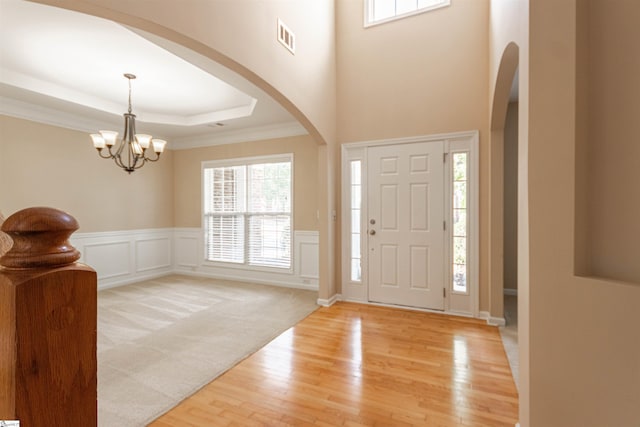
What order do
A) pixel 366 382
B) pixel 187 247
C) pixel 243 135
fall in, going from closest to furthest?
pixel 366 382, pixel 243 135, pixel 187 247

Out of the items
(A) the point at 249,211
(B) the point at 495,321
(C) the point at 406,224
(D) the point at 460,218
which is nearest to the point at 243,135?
(A) the point at 249,211

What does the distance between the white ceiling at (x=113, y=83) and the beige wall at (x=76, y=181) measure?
0.30m

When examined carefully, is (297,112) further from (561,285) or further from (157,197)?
(157,197)

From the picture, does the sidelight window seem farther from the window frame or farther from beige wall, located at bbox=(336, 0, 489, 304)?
the window frame

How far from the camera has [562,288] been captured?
1307 millimetres

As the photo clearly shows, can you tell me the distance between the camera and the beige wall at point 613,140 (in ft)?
3.87

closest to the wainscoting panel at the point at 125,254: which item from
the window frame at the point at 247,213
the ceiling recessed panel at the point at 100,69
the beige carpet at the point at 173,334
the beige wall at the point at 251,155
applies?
the beige carpet at the point at 173,334

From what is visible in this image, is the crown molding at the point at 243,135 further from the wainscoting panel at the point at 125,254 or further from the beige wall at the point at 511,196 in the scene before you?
the beige wall at the point at 511,196

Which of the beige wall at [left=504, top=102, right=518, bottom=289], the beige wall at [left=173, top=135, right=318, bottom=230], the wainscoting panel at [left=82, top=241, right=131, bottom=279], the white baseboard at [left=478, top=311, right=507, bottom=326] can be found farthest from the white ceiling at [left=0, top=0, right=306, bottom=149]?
the white baseboard at [left=478, top=311, right=507, bottom=326]

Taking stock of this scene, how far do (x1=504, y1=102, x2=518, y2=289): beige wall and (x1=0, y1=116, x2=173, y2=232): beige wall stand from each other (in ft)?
19.5

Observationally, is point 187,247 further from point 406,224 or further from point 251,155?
point 406,224

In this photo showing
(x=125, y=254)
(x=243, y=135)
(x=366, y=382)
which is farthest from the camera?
(x=243, y=135)

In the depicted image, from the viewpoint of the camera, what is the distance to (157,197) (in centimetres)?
561

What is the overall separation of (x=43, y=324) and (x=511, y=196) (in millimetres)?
5068
